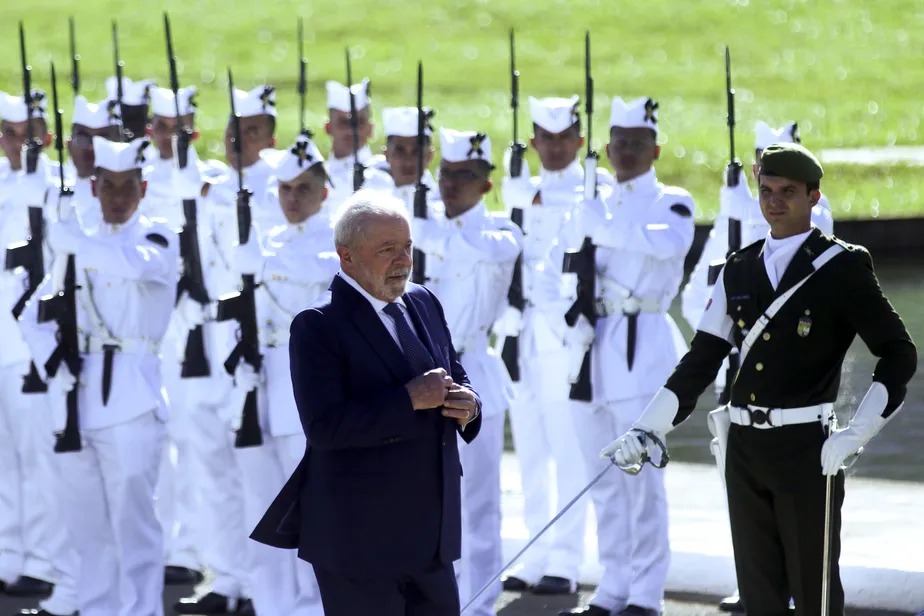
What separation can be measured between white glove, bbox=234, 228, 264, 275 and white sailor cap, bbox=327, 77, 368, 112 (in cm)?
158

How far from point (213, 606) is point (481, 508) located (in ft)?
3.84

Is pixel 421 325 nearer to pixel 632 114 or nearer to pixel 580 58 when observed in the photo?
pixel 632 114

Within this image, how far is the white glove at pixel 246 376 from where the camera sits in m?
7.43

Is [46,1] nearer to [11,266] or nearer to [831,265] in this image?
[11,266]

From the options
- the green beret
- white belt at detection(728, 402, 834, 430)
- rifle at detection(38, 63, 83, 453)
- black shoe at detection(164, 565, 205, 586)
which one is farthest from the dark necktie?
black shoe at detection(164, 565, 205, 586)

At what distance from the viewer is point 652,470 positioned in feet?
24.6

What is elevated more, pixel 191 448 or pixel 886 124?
pixel 886 124

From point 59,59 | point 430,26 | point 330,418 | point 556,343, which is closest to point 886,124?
point 430,26

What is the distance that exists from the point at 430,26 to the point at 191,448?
753 inches

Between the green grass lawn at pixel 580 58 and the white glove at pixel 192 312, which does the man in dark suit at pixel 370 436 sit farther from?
the green grass lawn at pixel 580 58

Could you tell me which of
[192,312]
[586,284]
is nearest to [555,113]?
[586,284]

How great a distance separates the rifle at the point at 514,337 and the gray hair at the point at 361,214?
2.81 metres

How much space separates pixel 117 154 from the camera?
287 inches

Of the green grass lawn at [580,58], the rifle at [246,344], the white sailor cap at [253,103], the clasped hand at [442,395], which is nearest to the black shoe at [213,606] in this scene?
the rifle at [246,344]
